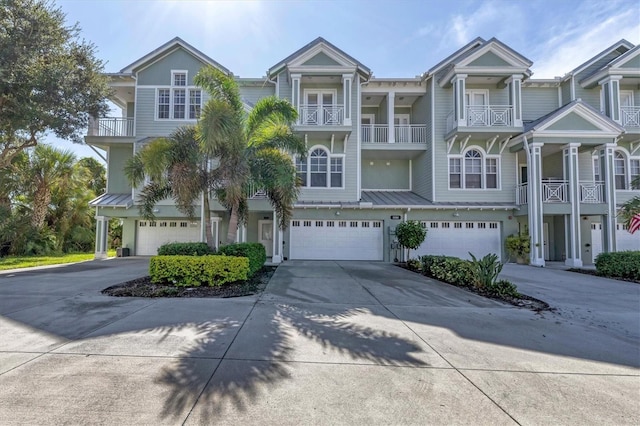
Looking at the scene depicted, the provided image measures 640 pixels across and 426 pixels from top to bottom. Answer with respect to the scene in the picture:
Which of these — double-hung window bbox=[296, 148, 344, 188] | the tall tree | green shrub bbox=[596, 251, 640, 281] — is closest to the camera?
green shrub bbox=[596, 251, 640, 281]

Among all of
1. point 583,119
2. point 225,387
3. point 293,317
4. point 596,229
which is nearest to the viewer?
point 225,387

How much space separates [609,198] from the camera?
14.9m

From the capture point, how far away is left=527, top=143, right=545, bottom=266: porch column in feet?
47.9

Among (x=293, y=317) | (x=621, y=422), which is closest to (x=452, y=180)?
(x=293, y=317)

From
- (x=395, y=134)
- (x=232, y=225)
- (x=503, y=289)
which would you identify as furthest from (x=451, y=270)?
(x=395, y=134)

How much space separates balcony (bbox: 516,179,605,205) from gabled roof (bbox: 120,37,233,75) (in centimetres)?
1723

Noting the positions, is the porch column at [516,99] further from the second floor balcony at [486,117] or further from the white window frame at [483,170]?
the white window frame at [483,170]

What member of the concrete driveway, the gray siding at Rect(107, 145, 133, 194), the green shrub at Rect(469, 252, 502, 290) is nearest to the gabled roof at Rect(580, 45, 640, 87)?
the green shrub at Rect(469, 252, 502, 290)

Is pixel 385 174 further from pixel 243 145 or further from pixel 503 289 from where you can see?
pixel 503 289

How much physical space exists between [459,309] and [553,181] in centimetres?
1256

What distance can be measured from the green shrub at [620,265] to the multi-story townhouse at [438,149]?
2854 millimetres

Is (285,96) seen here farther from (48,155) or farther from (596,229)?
(596,229)

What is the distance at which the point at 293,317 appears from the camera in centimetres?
584

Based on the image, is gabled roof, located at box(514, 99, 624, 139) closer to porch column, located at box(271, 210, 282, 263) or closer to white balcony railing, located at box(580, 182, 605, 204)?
white balcony railing, located at box(580, 182, 605, 204)
